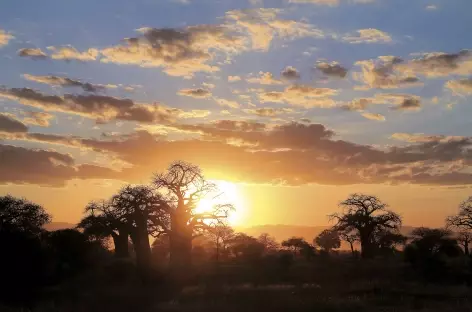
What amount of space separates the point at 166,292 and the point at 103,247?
2016cm

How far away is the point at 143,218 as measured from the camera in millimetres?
53062

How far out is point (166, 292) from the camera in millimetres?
41625

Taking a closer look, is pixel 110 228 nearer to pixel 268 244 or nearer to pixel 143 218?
pixel 143 218

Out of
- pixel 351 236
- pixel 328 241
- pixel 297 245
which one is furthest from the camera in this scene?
pixel 328 241

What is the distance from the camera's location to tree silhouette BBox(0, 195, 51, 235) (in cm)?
5461

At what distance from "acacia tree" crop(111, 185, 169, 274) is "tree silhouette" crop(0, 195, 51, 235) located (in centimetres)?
995

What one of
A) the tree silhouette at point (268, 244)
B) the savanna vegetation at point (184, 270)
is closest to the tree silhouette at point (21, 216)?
the savanna vegetation at point (184, 270)

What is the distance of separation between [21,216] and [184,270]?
22.4 m

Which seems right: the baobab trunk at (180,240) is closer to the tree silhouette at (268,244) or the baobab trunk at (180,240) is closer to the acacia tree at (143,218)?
the acacia tree at (143,218)

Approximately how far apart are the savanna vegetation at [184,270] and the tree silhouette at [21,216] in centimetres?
16

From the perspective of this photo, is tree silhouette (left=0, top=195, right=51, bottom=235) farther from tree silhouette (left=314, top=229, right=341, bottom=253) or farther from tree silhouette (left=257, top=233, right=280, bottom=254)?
tree silhouette (left=314, top=229, right=341, bottom=253)

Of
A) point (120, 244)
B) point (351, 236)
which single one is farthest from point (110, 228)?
point (351, 236)

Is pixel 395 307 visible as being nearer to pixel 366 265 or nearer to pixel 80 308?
pixel 80 308

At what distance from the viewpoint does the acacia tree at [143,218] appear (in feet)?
170
